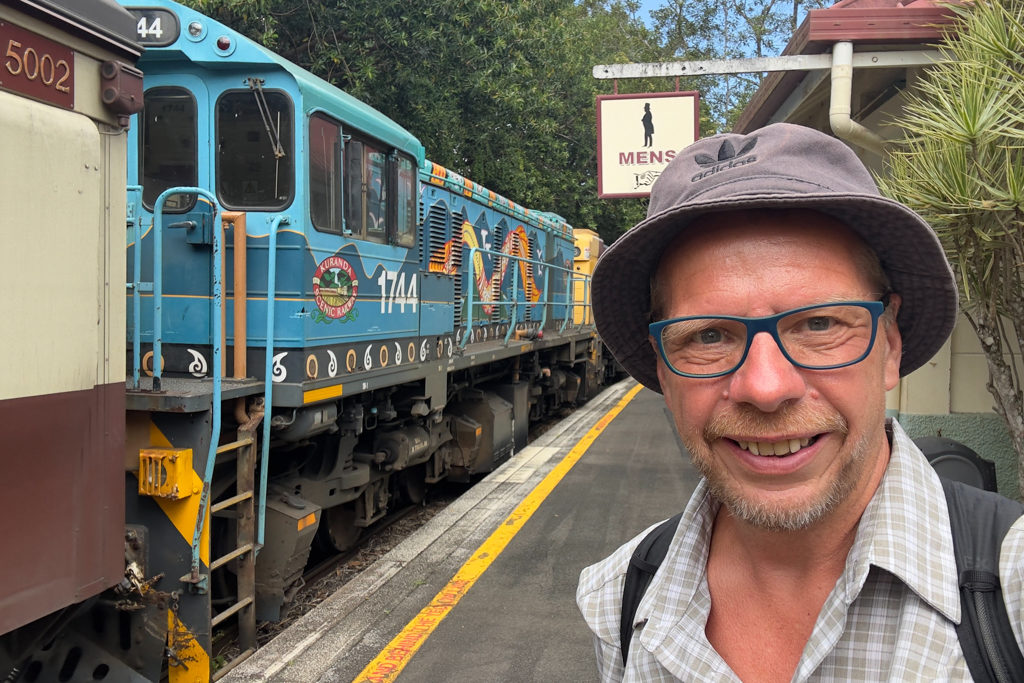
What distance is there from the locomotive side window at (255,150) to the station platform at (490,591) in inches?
101

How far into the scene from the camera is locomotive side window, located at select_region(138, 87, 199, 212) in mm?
5188

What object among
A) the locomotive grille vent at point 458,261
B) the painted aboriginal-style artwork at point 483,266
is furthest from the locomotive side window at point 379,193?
the locomotive grille vent at point 458,261

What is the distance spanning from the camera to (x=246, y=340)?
4996mm

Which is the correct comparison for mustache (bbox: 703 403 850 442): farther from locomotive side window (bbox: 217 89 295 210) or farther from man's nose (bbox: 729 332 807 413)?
locomotive side window (bbox: 217 89 295 210)

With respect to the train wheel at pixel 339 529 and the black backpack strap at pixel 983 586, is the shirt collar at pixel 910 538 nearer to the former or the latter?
the black backpack strap at pixel 983 586

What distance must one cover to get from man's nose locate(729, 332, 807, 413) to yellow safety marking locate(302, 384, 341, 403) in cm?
399

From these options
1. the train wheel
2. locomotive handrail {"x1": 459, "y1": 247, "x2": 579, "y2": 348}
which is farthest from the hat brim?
locomotive handrail {"x1": 459, "y1": 247, "x2": 579, "y2": 348}

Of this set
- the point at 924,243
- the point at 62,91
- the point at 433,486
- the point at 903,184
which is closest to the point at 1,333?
the point at 62,91

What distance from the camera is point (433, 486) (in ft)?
32.1

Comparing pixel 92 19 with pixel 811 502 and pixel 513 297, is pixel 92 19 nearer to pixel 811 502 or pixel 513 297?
pixel 811 502

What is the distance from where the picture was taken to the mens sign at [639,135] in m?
9.80

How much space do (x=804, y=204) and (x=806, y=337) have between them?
0.22 metres

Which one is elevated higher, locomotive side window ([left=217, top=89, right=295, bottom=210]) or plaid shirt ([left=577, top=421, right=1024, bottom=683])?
locomotive side window ([left=217, top=89, right=295, bottom=210])

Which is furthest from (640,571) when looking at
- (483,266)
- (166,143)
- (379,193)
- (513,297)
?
(513,297)
